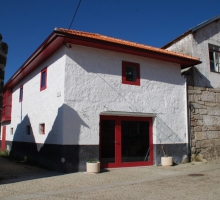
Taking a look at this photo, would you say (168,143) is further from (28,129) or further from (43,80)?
(28,129)

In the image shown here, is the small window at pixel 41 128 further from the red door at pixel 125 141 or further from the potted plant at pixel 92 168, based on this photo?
the potted plant at pixel 92 168

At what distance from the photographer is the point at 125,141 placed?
10281 millimetres

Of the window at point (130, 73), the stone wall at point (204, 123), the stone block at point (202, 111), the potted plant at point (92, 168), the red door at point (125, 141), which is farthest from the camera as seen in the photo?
the stone block at point (202, 111)

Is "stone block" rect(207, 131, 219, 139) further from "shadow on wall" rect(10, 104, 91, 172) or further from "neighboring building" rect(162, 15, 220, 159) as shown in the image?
"shadow on wall" rect(10, 104, 91, 172)

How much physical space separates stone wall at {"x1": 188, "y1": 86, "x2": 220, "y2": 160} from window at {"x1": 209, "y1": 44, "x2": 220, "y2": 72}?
143 centimetres

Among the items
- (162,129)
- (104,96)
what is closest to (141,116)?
(162,129)

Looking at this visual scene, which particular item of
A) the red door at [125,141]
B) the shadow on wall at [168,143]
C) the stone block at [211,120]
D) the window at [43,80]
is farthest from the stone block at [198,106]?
the window at [43,80]

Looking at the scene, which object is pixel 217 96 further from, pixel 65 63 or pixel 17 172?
pixel 17 172

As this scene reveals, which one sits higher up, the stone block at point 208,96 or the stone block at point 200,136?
the stone block at point 208,96

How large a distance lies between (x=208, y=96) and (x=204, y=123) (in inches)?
56.1

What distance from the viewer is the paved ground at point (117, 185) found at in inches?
234

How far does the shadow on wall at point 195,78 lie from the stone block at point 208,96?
15.8 inches

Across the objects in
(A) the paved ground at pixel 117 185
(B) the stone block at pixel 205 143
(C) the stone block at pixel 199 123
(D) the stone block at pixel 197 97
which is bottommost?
(A) the paved ground at pixel 117 185

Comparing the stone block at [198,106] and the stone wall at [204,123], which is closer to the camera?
the stone wall at [204,123]
